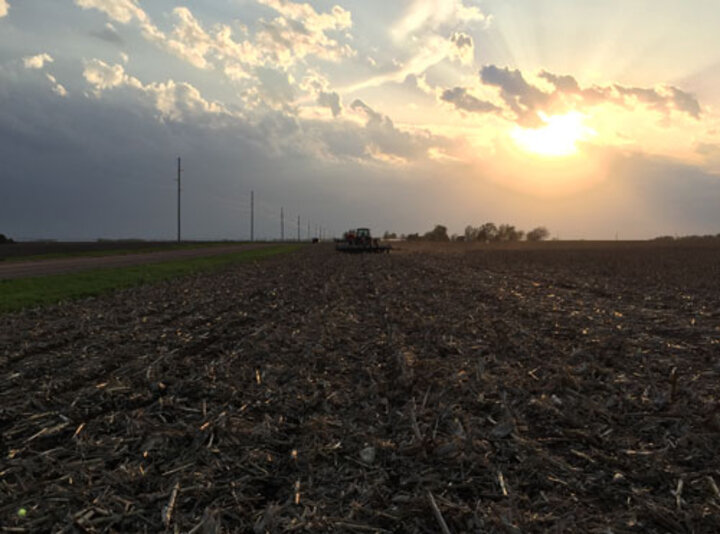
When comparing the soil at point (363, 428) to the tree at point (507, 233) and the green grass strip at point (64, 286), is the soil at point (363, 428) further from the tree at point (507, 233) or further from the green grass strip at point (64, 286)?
the tree at point (507, 233)

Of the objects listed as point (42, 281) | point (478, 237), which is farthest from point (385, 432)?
point (478, 237)

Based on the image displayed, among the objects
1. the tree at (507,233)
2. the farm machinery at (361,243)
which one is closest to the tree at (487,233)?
the tree at (507,233)

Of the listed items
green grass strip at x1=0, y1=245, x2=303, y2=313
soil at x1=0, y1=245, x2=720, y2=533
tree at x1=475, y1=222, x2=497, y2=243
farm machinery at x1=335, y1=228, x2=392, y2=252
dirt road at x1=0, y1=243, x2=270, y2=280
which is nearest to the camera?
soil at x1=0, y1=245, x2=720, y2=533

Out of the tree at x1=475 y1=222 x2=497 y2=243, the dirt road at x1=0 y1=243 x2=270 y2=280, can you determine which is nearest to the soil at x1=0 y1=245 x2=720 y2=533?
the dirt road at x1=0 y1=243 x2=270 y2=280

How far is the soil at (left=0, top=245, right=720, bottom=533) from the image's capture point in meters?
3.87

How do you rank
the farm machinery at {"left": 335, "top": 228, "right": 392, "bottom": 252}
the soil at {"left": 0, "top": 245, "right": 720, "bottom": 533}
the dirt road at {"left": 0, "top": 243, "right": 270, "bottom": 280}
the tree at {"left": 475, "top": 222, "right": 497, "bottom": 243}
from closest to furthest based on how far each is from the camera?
the soil at {"left": 0, "top": 245, "right": 720, "bottom": 533}, the dirt road at {"left": 0, "top": 243, "right": 270, "bottom": 280}, the farm machinery at {"left": 335, "top": 228, "right": 392, "bottom": 252}, the tree at {"left": 475, "top": 222, "right": 497, "bottom": 243}

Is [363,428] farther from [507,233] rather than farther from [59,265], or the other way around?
[507,233]

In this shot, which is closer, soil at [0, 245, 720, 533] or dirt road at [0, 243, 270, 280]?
soil at [0, 245, 720, 533]

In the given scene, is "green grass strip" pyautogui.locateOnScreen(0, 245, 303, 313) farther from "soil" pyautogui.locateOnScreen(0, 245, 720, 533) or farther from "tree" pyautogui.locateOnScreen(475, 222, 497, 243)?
"tree" pyautogui.locateOnScreen(475, 222, 497, 243)

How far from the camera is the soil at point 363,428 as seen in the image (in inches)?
152

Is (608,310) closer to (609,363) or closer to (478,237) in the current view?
(609,363)

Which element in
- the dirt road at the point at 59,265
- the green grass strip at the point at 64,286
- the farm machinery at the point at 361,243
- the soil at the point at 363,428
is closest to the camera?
the soil at the point at 363,428

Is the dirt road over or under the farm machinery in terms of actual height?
under

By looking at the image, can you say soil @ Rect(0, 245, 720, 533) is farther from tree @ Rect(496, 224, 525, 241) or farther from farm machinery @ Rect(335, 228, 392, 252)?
tree @ Rect(496, 224, 525, 241)
